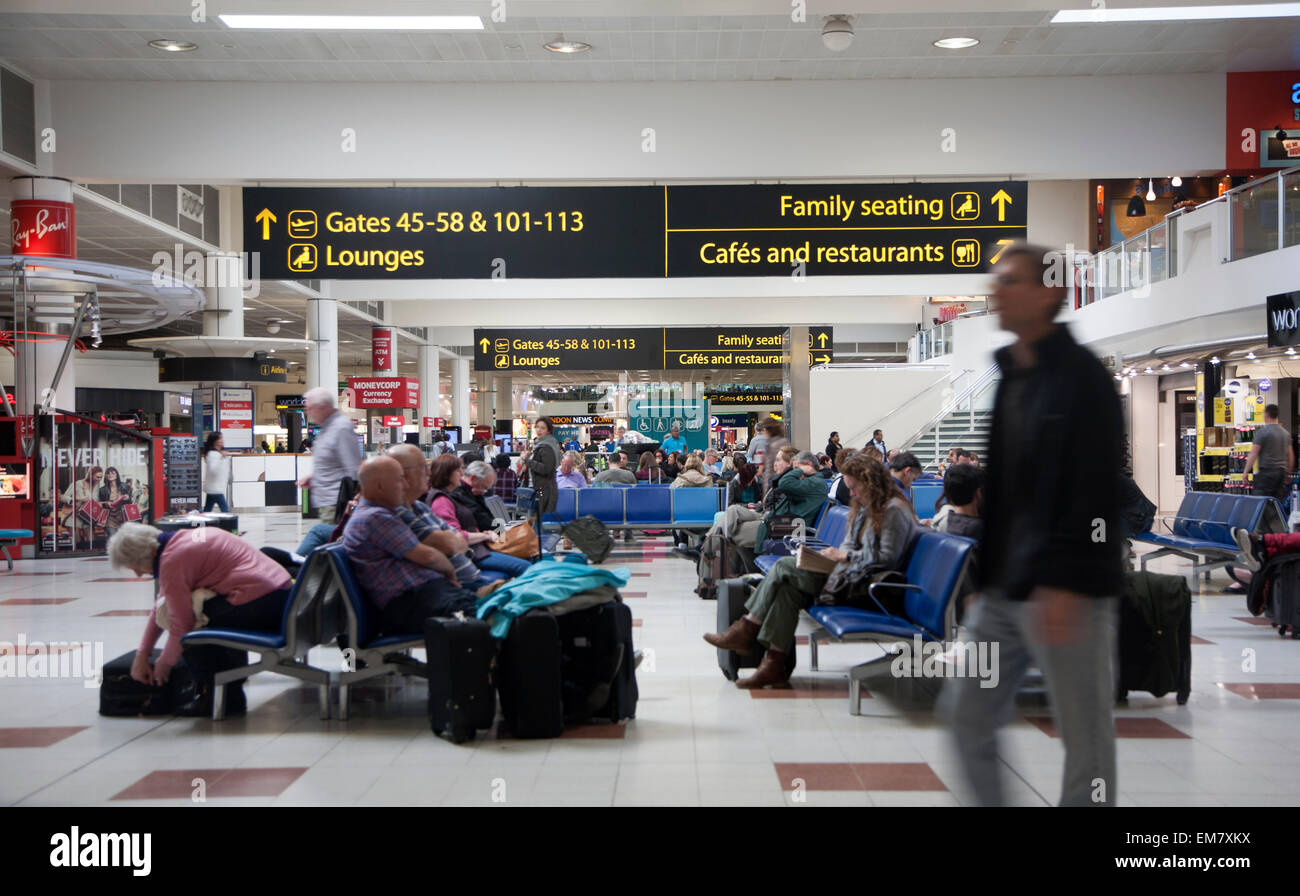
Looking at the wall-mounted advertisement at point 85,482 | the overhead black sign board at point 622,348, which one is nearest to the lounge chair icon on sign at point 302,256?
the wall-mounted advertisement at point 85,482

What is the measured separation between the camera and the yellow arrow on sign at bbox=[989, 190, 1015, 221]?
1022cm

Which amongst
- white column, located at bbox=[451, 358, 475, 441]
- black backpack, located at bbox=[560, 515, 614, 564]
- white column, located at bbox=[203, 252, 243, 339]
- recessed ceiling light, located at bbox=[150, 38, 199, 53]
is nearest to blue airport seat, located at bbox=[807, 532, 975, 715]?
recessed ceiling light, located at bbox=[150, 38, 199, 53]

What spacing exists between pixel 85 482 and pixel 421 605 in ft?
38.4

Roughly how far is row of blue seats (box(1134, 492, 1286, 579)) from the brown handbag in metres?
5.92

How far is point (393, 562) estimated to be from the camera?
595 cm

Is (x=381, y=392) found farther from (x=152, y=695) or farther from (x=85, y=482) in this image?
(x=152, y=695)

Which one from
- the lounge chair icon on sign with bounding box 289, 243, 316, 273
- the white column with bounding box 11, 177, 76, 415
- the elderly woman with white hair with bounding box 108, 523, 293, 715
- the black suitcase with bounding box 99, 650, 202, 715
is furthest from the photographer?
the white column with bounding box 11, 177, 76, 415

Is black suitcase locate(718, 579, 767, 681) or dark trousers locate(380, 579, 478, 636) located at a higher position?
dark trousers locate(380, 579, 478, 636)

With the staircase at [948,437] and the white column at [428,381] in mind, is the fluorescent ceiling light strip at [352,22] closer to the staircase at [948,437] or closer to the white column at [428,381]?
the staircase at [948,437]

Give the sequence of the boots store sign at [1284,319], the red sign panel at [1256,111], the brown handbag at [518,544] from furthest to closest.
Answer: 1. the boots store sign at [1284,319]
2. the red sign panel at [1256,111]
3. the brown handbag at [518,544]

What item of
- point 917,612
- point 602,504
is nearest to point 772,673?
point 917,612

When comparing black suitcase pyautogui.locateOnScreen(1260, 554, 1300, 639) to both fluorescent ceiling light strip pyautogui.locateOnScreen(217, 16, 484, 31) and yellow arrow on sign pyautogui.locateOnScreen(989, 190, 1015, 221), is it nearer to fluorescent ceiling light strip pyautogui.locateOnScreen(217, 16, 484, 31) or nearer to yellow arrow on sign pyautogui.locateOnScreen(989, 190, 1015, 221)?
yellow arrow on sign pyautogui.locateOnScreen(989, 190, 1015, 221)

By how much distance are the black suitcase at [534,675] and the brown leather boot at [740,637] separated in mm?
1463

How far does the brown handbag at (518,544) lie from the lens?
8297 millimetres
